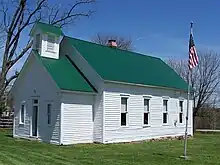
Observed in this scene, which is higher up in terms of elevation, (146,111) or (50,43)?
(50,43)

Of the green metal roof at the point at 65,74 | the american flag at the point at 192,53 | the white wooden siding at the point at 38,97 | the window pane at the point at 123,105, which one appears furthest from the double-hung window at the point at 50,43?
the american flag at the point at 192,53

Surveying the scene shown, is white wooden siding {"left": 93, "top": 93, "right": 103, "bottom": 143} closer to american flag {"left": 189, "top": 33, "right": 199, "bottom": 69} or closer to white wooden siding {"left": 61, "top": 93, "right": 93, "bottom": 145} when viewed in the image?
white wooden siding {"left": 61, "top": 93, "right": 93, "bottom": 145}

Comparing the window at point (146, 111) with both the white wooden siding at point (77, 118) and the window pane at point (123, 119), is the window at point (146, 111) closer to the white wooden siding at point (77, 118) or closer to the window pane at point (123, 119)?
the window pane at point (123, 119)

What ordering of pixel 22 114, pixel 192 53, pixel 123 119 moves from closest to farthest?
pixel 192 53 < pixel 123 119 < pixel 22 114

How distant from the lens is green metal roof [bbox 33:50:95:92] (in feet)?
76.7

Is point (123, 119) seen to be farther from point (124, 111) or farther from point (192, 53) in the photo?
point (192, 53)

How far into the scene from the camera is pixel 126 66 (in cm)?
2927

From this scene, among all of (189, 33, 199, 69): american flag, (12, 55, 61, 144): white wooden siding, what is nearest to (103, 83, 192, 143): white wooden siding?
Result: (12, 55, 61, 144): white wooden siding

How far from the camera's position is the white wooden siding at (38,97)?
23.2 m

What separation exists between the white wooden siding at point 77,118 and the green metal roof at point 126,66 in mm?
2137

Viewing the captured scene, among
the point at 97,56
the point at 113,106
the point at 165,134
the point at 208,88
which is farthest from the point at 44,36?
the point at 208,88

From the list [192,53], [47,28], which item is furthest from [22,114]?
[192,53]

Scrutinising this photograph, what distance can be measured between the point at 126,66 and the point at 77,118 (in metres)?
7.31

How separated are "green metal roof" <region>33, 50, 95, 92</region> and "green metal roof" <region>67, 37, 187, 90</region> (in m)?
1.13
